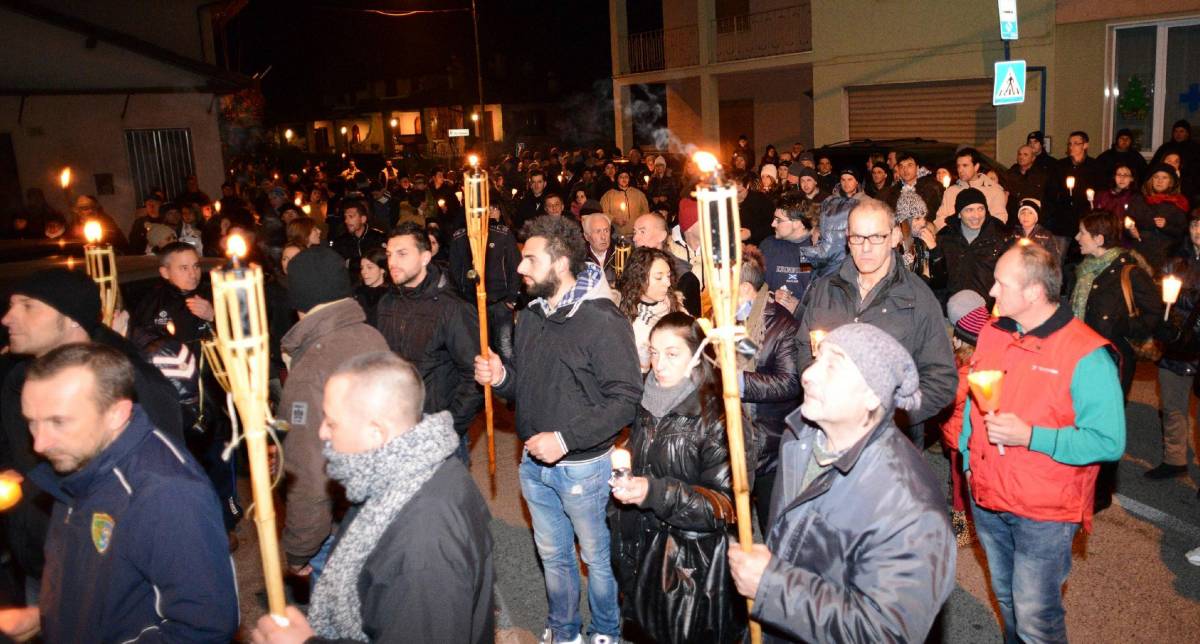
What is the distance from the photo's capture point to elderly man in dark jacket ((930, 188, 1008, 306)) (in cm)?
730

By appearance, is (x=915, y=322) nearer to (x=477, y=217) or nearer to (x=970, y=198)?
(x=477, y=217)

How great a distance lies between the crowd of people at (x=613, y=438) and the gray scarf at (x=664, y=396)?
0.01 metres

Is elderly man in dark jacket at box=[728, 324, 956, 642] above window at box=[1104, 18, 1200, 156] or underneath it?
underneath

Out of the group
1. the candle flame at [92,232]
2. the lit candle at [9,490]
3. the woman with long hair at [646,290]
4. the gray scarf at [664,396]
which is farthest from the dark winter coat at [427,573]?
the candle flame at [92,232]

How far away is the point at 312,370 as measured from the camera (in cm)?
419

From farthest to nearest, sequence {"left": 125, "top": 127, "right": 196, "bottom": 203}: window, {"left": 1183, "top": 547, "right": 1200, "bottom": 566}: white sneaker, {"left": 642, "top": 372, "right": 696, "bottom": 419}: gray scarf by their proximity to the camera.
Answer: {"left": 125, "top": 127, "right": 196, "bottom": 203}: window, {"left": 1183, "top": 547, "right": 1200, "bottom": 566}: white sneaker, {"left": 642, "top": 372, "right": 696, "bottom": 419}: gray scarf

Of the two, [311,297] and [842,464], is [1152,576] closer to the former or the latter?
[842,464]

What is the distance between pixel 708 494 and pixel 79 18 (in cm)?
1652

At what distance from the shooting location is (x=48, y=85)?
50.5ft

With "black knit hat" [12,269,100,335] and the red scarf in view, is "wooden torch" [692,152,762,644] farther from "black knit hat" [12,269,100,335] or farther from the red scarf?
the red scarf

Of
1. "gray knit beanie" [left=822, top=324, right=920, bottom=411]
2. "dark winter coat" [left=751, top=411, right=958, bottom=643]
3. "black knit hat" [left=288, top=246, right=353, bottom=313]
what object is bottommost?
"dark winter coat" [left=751, top=411, right=958, bottom=643]

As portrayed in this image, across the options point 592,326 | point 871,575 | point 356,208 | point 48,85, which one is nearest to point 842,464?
point 871,575

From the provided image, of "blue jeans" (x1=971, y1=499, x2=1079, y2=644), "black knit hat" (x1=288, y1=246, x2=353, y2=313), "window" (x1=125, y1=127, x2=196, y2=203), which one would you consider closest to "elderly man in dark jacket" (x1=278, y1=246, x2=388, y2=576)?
"black knit hat" (x1=288, y1=246, x2=353, y2=313)

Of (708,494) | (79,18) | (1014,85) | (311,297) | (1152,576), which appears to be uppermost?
(79,18)
